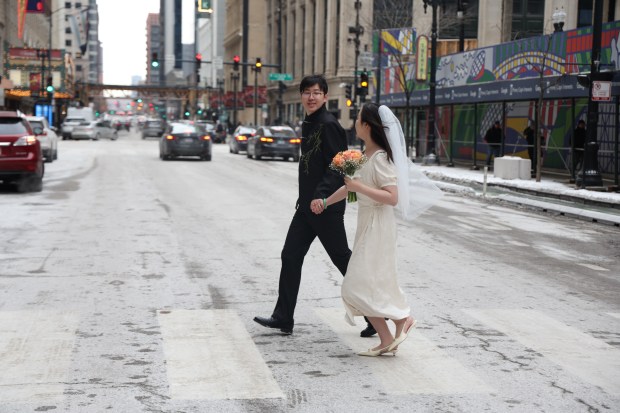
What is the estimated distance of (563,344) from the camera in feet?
21.7

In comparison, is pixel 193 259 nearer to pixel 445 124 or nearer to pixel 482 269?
pixel 482 269

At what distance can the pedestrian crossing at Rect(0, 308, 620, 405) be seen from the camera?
5336mm

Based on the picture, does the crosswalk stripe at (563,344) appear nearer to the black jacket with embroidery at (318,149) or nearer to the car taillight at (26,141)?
the black jacket with embroidery at (318,149)

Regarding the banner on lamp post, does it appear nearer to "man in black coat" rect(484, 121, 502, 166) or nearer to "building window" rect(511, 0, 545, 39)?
"man in black coat" rect(484, 121, 502, 166)

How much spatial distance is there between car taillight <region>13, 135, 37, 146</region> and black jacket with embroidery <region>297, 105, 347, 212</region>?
1361 centimetres

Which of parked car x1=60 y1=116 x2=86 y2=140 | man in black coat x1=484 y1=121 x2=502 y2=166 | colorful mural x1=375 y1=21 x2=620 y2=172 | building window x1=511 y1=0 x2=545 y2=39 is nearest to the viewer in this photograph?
colorful mural x1=375 y1=21 x2=620 y2=172

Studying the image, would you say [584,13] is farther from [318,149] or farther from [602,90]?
[318,149]

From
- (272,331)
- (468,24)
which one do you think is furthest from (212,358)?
(468,24)

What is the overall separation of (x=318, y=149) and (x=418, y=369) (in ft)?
5.71

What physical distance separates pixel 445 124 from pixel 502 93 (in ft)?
31.7

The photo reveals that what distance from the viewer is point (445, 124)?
3847cm

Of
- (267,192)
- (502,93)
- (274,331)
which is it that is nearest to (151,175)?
(267,192)

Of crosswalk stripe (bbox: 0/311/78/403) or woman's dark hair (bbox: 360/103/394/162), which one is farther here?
woman's dark hair (bbox: 360/103/394/162)

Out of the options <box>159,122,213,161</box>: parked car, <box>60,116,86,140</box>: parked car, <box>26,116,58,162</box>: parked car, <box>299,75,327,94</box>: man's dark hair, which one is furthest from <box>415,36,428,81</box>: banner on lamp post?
<box>60,116,86,140</box>: parked car
